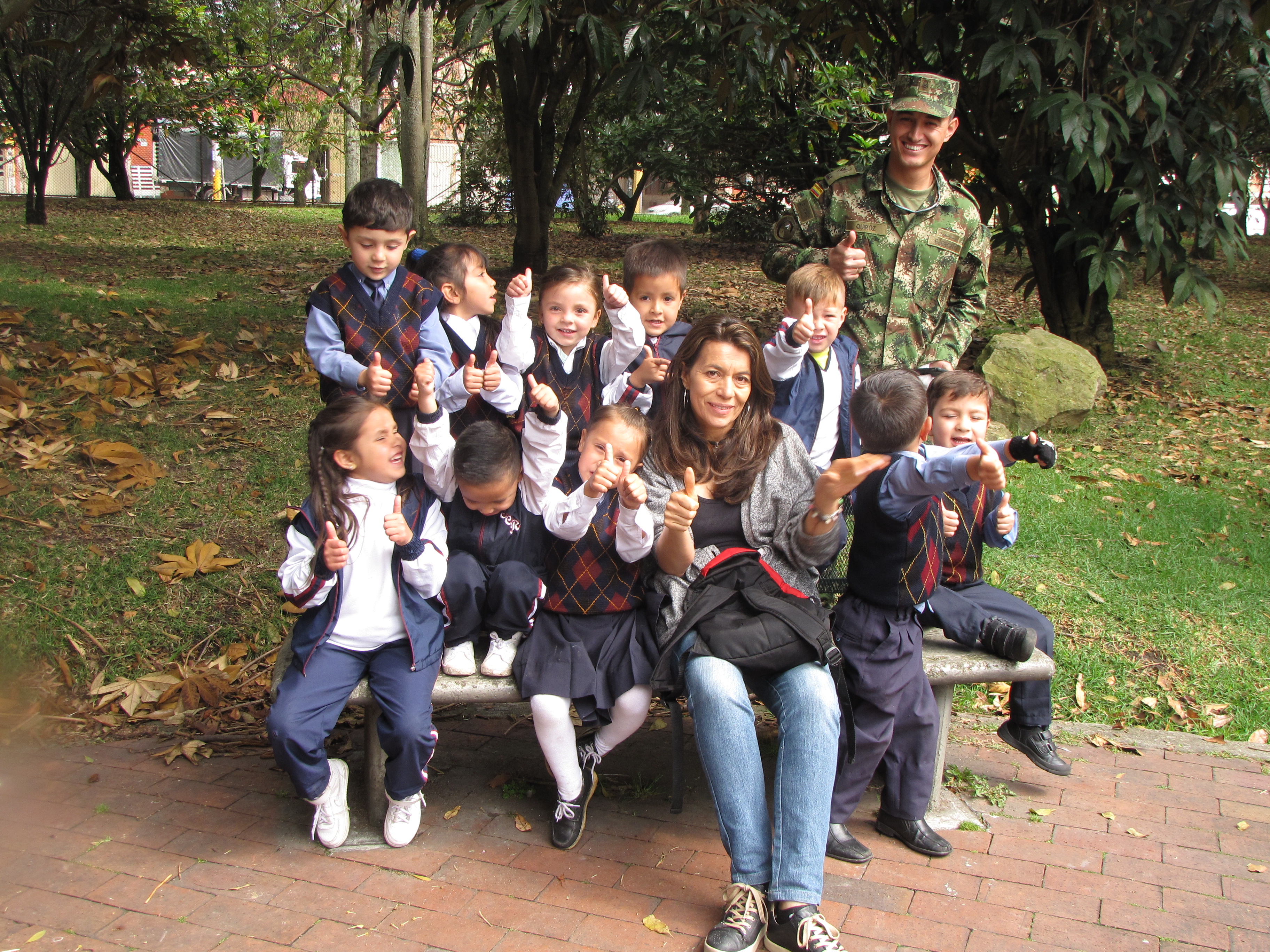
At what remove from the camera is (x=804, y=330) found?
3.29m

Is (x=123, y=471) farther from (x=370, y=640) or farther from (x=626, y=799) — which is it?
(x=626, y=799)

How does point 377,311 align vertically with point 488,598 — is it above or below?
above

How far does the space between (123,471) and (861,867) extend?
13.4ft

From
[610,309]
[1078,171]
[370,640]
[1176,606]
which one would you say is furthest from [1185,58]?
[370,640]

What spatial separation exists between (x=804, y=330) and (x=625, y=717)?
134cm

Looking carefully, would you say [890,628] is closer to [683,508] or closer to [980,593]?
[980,593]

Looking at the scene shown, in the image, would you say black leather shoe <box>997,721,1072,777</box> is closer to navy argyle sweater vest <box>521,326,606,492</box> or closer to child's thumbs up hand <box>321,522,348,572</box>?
navy argyle sweater vest <box>521,326,606,492</box>

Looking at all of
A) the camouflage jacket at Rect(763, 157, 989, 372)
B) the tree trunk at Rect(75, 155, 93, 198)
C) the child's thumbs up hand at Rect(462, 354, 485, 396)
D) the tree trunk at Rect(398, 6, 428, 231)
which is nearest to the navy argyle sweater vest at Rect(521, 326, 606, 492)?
the child's thumbs up hand at Rect(462, 354, 485, 396)

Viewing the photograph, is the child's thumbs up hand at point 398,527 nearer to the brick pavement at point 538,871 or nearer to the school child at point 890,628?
the brick pavement at point 538,871

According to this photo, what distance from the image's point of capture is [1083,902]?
2.84 meters

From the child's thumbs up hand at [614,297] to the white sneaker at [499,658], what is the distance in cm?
113

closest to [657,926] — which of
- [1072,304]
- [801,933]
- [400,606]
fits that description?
[801,933]

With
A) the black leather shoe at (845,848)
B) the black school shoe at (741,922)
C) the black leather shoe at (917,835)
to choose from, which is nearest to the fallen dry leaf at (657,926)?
the black school shoe at (741,922)

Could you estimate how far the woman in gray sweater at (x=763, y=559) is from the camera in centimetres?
267
